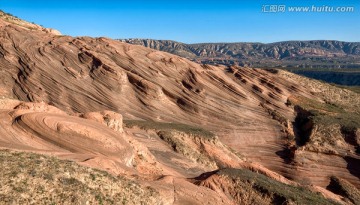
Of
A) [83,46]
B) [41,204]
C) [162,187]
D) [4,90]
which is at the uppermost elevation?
[83,46]

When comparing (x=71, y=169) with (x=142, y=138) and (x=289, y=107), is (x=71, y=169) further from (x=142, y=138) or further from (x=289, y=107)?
(x=289, y=107)

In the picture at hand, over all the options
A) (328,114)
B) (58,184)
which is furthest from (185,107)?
(58,184)

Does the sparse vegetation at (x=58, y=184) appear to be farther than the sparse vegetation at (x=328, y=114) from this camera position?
No

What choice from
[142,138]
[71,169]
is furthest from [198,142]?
[71,169]

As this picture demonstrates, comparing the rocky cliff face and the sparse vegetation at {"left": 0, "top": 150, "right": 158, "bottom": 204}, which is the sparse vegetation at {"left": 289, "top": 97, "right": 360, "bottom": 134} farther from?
the sparse vegetation at {"left": 0, "top": 150, "right": 158, "bottom": 204}

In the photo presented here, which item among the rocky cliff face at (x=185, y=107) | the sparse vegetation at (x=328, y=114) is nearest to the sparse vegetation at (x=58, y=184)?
the rocky cliff face at (x=185, y=107)

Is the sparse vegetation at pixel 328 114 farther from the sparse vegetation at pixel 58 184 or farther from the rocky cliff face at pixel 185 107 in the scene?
the sparse vegetation at pixel 58 184

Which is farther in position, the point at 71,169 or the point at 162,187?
the point at 162,187
